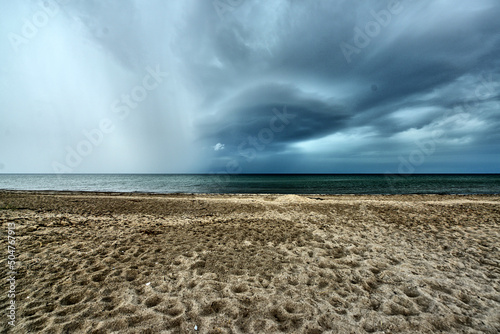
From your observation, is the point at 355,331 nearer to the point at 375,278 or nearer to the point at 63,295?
the point at 375,278

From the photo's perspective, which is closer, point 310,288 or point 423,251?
point 310,288

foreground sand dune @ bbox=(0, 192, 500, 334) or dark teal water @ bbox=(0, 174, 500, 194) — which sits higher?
foreground sand dune @ bbox=(0, 192, 500, 334)

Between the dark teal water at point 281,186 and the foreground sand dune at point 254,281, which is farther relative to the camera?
the dark teal water at point 281,186

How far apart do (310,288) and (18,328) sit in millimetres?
5289

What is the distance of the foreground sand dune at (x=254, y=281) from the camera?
3.65 meters

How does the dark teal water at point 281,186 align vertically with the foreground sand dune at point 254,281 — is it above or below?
below

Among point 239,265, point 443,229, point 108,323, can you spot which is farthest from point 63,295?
point 443,229

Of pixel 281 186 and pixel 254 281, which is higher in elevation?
pixel 254 281

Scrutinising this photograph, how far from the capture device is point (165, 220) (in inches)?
458

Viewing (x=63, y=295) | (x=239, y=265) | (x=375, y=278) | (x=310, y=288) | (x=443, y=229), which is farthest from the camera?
(x=443, y=229)

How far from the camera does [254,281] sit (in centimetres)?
500

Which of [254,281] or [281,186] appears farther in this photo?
[281,186]

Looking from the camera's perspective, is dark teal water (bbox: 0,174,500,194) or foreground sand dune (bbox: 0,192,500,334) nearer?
foreground sand dune (bbox: 0,192,500,334)

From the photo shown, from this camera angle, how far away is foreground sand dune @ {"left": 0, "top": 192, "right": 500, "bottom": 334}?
3.65 metres
